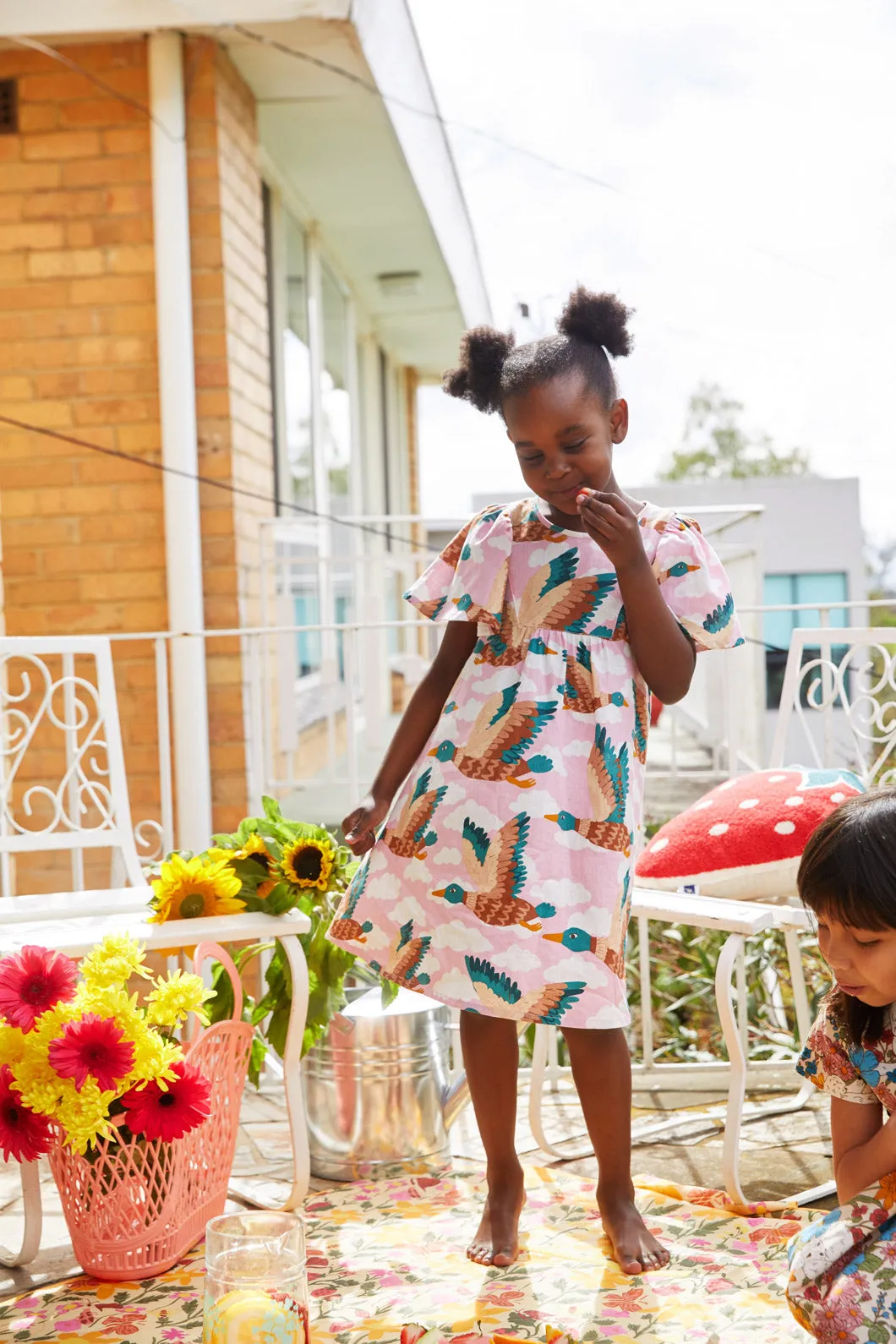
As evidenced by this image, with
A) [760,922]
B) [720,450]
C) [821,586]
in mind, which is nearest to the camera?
[760,922]

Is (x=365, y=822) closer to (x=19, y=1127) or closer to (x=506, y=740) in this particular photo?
(x=506, y=740)

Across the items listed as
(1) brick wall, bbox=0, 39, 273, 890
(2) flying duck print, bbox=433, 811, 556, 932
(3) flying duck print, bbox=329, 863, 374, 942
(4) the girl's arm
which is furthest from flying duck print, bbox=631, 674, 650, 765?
(1) brick wall, bbox=0, 39, 273, 890

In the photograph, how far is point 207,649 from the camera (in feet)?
13.0

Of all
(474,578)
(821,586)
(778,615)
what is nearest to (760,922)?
(474,578)

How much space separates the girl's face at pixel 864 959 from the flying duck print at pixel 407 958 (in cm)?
63

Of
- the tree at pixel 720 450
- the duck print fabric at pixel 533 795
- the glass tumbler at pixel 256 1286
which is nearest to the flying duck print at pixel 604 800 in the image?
the duck print fabric at pixel 533 795

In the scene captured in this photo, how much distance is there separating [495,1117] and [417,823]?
447mm

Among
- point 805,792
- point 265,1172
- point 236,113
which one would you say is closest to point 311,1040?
point 265,1172

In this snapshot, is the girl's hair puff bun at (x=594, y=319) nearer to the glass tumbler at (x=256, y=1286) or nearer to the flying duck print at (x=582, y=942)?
the flying duck print at (x=582, y=942)

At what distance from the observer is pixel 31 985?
72.6 inches

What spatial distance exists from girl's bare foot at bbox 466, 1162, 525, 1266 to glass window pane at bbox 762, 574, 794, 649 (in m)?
10.6

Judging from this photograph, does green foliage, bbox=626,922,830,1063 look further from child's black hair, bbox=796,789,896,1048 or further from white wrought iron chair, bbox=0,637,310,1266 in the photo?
child's black hair, bbox=796,789,896,1048

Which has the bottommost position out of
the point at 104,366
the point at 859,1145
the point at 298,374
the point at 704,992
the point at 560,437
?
the point at 704,992

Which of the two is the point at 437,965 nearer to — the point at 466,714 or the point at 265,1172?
the point at 466,714
